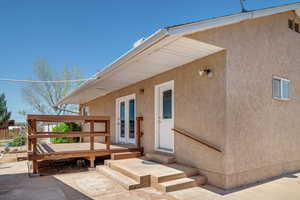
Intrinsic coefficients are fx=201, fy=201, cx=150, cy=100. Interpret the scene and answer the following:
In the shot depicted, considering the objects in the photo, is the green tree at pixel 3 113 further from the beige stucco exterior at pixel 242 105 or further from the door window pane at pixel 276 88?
the door window pane at pixel 276 88

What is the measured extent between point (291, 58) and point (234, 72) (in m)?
2.83

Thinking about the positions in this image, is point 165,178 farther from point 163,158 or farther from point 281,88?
point 281,88

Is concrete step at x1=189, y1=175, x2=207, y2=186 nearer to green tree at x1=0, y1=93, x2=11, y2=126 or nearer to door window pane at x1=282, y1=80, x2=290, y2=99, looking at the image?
door window pane at x1=282, y1=80, x2=290, y2=99

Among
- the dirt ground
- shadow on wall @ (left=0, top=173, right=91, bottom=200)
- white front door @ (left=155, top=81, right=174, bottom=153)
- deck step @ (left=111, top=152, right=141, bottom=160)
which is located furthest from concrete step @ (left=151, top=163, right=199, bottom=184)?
deck step @ (left=111, top=152, right=141, bottom=160)

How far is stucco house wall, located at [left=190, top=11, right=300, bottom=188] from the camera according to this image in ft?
13.5

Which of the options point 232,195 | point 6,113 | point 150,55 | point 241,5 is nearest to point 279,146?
point 232,195

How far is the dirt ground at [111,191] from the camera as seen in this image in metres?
3.61

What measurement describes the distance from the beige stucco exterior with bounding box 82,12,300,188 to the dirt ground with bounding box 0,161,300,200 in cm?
31

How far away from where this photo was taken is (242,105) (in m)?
4.35

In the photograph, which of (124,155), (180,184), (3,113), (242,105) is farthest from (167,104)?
(3,113)

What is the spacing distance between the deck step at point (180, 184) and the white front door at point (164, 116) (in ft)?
4.52

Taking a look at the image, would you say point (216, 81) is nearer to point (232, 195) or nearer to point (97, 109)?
point (232, 195)

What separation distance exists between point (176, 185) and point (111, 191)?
1.30 meters

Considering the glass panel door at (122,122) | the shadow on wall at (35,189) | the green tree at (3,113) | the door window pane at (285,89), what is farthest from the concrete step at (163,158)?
the green tree at (3,113)
